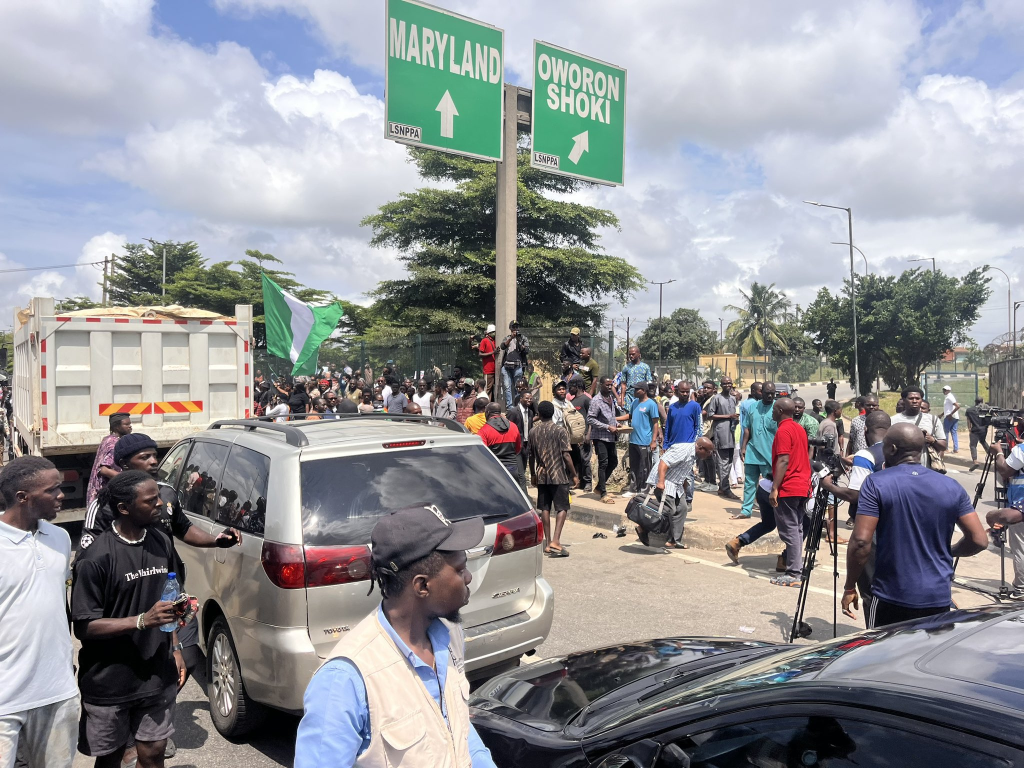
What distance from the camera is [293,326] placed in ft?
51.3

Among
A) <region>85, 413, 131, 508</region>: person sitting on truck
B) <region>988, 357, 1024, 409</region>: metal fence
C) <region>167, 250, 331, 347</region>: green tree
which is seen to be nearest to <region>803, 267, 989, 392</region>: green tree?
<region>988, 357, 1024, 409</region>: metal fence

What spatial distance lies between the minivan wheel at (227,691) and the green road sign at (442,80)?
932 cm

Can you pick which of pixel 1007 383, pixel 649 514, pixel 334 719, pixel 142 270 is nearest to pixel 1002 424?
pixel 649 514

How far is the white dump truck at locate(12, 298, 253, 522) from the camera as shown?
Answer: 9.16 metres

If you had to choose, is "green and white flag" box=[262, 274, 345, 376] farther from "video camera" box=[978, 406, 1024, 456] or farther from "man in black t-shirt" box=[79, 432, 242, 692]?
"video camera" box=[978, 406, 1024, 456]

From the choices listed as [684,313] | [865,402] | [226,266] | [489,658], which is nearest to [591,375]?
[865,402]

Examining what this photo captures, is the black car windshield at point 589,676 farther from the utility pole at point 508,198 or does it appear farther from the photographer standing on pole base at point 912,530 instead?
the utility pole at point 508,198

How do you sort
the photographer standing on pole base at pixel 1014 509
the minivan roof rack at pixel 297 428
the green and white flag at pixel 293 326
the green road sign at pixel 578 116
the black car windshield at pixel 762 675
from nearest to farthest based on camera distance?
1. the black car windshield at pixel 762 675
2. the minivan roof rack at pixel 297 428
3. the photographer standing on pole base at pixel 1014 509
4. the green road sign at pixel 578 116
5. the green and white flag at pixel 293 326

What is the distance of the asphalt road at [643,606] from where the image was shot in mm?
4527

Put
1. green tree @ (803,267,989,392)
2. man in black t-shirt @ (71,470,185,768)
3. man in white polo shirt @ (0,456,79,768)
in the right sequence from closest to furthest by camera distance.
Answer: man in white polo shirt @ (0,456,79,768) < man in black t-shirt @ (71,470,185,768) < green tree @ (803,267,989,392)

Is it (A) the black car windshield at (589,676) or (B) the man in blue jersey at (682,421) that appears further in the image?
(B) the man in blue jersey at (682,421)

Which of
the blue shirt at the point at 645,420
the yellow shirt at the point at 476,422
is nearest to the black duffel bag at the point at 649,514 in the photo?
the yellow shirt at the point at 476,422

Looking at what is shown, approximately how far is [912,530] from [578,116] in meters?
11.5

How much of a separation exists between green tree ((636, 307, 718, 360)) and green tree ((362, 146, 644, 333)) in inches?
1336
